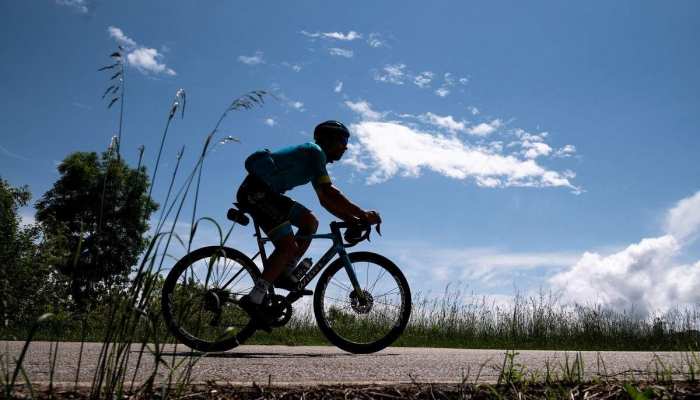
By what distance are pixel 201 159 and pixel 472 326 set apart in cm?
1118

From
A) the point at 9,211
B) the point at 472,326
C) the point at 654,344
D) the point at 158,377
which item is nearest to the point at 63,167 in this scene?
the point at 9,211

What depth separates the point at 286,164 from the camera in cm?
560

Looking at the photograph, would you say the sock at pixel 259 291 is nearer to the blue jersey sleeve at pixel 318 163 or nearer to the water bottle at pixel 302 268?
the water bottle at pixel 302 268

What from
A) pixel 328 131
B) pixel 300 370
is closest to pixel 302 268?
pixel 328 131

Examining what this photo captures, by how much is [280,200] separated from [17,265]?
20833mm

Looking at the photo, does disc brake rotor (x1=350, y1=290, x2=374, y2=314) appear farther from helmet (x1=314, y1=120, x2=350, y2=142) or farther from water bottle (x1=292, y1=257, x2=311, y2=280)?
helmet (x1=314, y1=120, x2=350, y2=142)

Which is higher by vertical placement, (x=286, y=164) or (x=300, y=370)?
(x=286, y=164)

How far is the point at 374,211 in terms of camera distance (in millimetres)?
6055

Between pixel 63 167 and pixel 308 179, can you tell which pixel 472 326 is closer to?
pixel 308 179

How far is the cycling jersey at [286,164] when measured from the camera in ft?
18.3

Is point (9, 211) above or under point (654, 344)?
above

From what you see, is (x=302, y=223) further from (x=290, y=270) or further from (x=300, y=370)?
(x=300, y=370)

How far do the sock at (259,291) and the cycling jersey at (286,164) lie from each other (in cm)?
90

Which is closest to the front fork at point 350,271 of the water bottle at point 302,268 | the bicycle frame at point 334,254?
the bicycle frame at point 334,254
